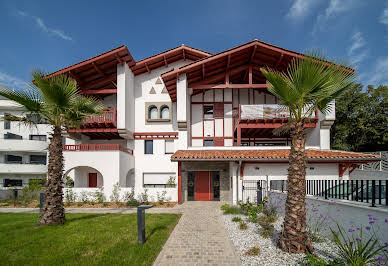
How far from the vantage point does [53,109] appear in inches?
295

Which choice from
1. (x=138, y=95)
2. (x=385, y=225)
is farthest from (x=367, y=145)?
(x=138, y=95)

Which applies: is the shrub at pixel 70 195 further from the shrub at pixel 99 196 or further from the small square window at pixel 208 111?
the small square window at pixel 208 111

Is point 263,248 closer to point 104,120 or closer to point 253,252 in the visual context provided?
point 253,252

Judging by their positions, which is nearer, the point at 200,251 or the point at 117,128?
the point at 200,251

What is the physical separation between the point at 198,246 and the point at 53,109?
6961 mm

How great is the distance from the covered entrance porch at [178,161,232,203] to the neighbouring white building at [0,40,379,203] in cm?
7

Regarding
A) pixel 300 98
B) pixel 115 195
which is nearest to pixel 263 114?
pixel 300 98

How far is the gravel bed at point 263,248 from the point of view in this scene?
187 inches

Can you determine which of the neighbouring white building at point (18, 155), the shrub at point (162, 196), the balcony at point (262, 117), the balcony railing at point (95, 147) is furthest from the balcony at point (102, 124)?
the balcony at point (262, 117)

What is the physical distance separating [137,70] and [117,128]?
5.42 m

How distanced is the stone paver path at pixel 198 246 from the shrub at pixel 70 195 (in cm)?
900

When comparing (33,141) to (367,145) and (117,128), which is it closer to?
(117,128)

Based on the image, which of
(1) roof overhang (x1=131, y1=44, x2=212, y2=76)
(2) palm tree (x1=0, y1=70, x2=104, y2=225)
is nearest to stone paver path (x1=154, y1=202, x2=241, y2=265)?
(2) palm tree (x1=0, y1=70, x2=104, y2=225)

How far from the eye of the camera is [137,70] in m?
17.3
